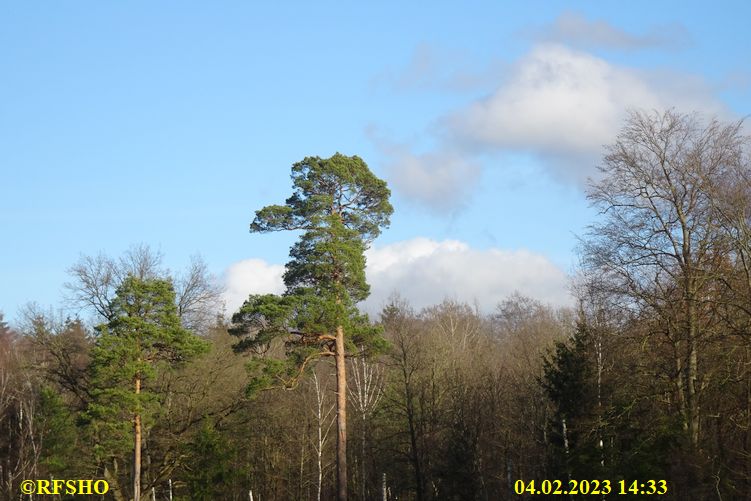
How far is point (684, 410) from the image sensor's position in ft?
82.6

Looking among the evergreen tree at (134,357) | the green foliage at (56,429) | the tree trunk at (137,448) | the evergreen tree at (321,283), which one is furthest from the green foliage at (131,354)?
the green foliage at (56,429)

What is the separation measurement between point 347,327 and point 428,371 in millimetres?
11315

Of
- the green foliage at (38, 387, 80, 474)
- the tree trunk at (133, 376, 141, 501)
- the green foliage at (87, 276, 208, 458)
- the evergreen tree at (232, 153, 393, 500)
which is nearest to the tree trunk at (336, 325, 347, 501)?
the evergreen tree at (232, 153, 393, 500)

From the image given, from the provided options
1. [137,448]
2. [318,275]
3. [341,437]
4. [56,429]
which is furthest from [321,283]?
[56,429]

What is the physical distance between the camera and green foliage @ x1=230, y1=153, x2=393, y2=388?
3180 centimetres

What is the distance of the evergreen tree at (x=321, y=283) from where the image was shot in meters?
31.8

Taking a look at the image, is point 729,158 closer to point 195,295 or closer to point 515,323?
point 195,295

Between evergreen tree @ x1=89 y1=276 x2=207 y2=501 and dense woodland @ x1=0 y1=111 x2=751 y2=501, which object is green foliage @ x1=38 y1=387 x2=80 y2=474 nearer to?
dense woodland @ x1=0 y1=111 x2=751 y2=501

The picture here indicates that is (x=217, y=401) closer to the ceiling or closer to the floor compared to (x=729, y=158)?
closer to the floor

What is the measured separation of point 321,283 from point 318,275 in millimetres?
451

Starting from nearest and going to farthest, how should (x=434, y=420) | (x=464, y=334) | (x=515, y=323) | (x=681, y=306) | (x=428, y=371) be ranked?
1. (x=681, y=306)
2. (x=434, y=420)
3. (x=428, y=371)
4. (x=464, y=334)
5. (x=515, y=323)

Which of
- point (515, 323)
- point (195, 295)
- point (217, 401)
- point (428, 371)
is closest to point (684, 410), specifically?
point (428, 371)

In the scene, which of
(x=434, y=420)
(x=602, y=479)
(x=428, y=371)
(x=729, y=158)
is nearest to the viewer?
(x=729, y=158)

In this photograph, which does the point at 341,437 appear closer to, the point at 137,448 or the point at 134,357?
the point at 137,448
